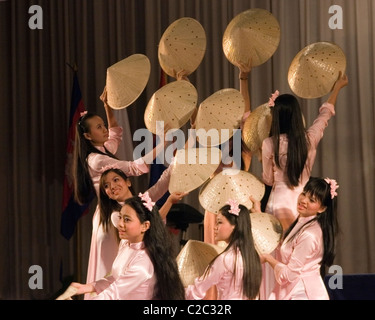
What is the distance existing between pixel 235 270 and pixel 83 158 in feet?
4.48

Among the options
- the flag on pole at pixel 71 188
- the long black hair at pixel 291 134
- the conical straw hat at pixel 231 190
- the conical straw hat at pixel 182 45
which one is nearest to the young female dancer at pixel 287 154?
the long black hair at pixel 291 134

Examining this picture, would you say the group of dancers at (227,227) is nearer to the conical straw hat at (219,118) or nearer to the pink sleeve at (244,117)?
the pink sleeve at (244,117)

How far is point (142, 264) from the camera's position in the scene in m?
4.70

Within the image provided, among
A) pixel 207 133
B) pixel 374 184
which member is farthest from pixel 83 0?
pixel 374 184

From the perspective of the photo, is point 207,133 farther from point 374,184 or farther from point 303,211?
point 374,184

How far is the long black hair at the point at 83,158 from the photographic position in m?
5.68

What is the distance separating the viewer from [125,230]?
480cm

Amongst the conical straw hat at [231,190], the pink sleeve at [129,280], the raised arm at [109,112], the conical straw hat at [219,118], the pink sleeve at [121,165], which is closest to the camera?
the pink sleeve at [129,280]

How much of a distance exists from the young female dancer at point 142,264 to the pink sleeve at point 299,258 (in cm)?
58

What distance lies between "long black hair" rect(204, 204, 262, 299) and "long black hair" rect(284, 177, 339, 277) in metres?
0.29

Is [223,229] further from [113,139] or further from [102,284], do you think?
[113,139]
